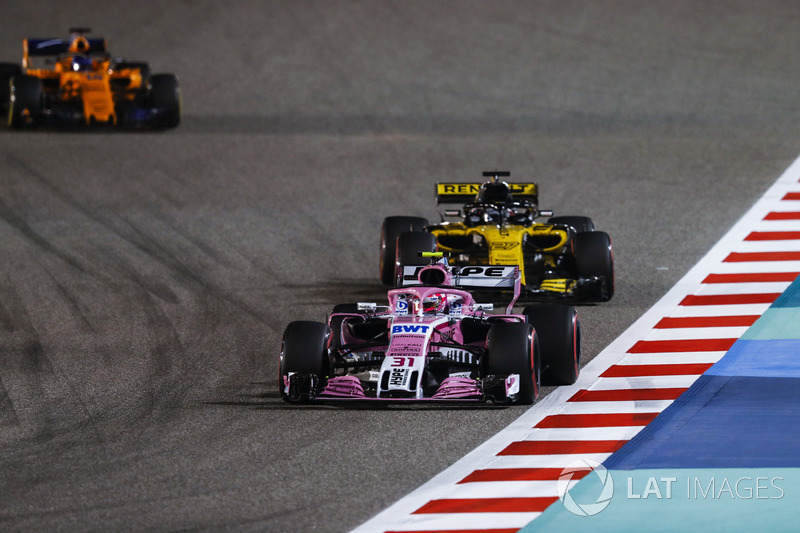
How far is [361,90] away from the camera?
108 ft

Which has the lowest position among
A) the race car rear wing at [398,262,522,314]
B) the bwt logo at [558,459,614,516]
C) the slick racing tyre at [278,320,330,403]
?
the bwt logo at [558,459,614,516]

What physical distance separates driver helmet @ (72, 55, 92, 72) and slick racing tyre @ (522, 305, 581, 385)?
1607 centimetres

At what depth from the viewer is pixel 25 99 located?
28.4 m

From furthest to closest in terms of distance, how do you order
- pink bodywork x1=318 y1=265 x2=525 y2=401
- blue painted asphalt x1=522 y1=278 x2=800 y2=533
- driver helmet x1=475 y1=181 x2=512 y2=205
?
1. driver helmet x1=475 y1=181 x2=512 y2=205
2. pink bodywork x1=318 y1=265 x2=525 y2=401
3. blue painted asphalt x1=522 y1=278 x2=800 y2=533

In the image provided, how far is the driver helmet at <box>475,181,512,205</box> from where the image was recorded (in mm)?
19312

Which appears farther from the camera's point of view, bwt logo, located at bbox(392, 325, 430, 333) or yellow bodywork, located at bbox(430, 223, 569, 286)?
yellow bodywork, located at bbox(430, 223, 569, 286)

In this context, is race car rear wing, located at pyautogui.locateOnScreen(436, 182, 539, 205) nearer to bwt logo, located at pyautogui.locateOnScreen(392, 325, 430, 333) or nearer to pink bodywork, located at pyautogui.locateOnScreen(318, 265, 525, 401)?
pink bodywork, located at pyautogui.locateOnScreen(318, 265, 525, 401)

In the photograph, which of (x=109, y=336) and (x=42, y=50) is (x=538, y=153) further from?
(x=109, y=336)

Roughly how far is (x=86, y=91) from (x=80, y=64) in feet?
1.78

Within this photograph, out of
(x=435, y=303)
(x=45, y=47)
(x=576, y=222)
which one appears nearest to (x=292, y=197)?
(x=576, y=222)

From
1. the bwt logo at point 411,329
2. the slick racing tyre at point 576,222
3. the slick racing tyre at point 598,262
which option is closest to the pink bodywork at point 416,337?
the bwt logo at point 411,329

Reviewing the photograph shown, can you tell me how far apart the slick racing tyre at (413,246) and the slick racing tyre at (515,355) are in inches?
166

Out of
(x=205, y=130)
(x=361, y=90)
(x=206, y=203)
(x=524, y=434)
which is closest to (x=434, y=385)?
(x=524, y=434)

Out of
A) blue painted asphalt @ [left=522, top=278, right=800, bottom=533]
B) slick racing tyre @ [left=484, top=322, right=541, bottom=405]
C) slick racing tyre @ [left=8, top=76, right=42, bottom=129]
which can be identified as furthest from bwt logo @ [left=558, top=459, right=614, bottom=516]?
slick racing tyre @ [left=8, top=76, right=42, bottom=129]
